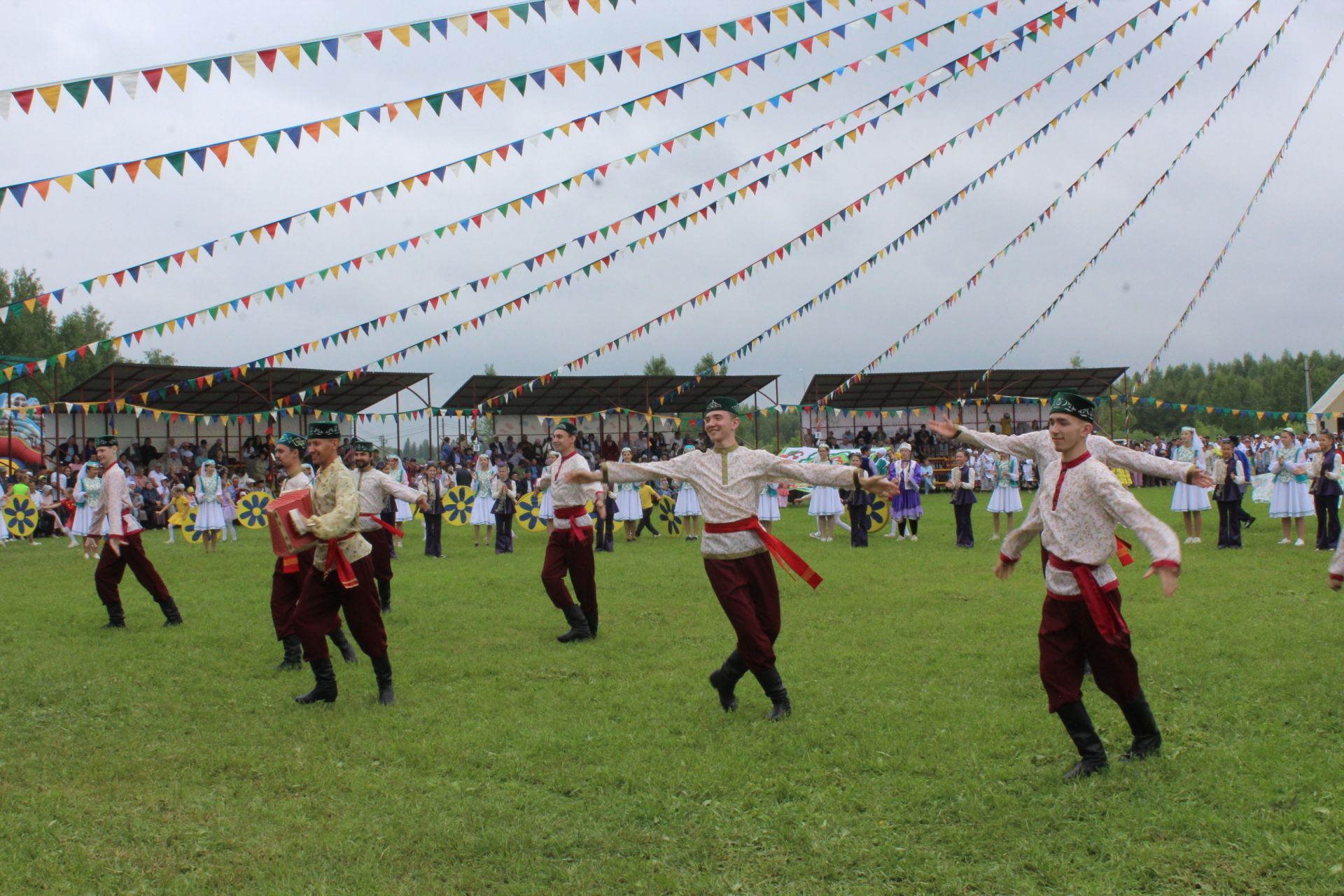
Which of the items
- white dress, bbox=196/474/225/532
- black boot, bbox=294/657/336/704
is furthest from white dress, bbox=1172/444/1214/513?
white dress, bbox=196/474/225/532

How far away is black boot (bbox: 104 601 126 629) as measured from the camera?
35.2ft

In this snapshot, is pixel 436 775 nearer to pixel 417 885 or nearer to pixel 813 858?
pixel 417 885

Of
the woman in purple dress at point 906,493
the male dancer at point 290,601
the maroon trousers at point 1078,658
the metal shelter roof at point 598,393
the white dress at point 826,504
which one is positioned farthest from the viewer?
the metal shelter roof at point 598,393

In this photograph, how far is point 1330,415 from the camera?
43.6 m

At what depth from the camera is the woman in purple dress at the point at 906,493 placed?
61.0ft

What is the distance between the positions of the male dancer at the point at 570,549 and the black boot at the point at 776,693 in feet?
11.0

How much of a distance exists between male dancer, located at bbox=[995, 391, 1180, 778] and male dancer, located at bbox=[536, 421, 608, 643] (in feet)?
16.8

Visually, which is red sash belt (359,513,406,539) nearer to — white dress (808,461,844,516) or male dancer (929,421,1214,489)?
male dancer (929,421,1214,489)

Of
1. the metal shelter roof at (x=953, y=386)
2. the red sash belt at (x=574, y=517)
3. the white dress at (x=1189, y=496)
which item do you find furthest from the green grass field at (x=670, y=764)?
the metal shelter roof at (x=953, y=386)

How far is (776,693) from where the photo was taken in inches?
267

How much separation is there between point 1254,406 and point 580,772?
97.0 meters

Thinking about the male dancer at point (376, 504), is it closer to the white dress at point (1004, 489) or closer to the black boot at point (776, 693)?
the black boot at point (776, 693)

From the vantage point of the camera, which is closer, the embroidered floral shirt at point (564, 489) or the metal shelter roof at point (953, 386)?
the embroidered floral shirt at point (564, 489)

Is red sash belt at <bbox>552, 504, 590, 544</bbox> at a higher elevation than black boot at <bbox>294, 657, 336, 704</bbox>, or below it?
higher
